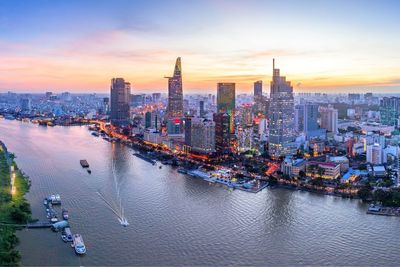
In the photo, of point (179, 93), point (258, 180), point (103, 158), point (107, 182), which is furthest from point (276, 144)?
point (179, 93)

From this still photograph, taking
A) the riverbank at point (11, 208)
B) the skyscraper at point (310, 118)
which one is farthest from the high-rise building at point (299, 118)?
the riverbank at point (11, 208)

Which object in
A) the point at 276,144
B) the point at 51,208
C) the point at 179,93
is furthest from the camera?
the point at 179,93

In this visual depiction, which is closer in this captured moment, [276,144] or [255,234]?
[255,234]

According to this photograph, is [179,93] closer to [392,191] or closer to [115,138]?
[115,138]

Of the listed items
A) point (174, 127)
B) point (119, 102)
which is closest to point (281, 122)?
point (174, 127)

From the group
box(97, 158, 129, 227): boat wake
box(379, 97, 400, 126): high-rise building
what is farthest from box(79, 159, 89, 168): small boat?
box(379, 97, 400, 126): high-rise building

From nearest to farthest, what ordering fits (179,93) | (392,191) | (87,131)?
(392,191), (87,131), (179,93)
